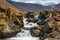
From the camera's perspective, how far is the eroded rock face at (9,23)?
21938mm

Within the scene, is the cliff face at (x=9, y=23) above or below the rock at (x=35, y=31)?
above

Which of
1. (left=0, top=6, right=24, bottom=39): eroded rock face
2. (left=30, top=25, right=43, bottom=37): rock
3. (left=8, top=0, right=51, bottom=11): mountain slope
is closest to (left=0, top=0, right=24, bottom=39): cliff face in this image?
(left=0, top=6, right=24, bottom=39): eroded rock face

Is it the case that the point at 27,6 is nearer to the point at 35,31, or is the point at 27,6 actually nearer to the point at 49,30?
the point at 35,31

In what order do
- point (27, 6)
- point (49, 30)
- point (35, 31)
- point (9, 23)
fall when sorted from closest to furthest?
point (49, 30) < point (35, 31) < point (9, 23) < point (27, 6)

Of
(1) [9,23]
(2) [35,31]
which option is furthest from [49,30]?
(1) [9,23]

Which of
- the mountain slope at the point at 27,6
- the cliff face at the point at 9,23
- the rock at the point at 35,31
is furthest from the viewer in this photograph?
the mountain slope at the point at 27,6

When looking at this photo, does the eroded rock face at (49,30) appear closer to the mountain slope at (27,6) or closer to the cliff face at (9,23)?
the cliff face at (9,23)

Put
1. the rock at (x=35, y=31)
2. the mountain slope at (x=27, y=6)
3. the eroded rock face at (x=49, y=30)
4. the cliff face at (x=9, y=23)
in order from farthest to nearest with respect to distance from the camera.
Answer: the mountain slope at (x=27, y=6), the rock at (x=35, y=31), the cliff face at (x=9, y=23), the eroded rock face at (x=49, y=30)

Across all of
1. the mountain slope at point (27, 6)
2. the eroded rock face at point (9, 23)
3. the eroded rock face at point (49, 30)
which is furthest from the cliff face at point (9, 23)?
the mountain slope at point (27, 6)

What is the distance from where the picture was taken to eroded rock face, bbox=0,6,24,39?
21938 millimetres

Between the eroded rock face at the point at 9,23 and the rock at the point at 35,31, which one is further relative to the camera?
the rock at the point at 35,31

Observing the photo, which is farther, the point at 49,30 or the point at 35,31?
the point at 35,31

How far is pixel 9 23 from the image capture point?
2325 cm

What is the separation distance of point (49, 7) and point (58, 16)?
929cm
